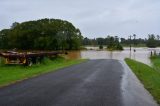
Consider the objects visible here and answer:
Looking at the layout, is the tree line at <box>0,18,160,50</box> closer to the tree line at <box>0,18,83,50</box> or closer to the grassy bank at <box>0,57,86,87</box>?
the tree line at <box>0,18,83,50</box>

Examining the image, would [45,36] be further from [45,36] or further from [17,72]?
[17,72]

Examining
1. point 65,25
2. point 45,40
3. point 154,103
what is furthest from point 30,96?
point 65,25

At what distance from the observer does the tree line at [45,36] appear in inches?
3317

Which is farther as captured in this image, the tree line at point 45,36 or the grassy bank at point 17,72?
the tree line at point 45,36

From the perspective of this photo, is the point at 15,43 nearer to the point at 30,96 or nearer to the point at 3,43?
the point at 3,43

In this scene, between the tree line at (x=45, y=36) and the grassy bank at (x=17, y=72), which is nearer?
the grassy bank at (x=17, y=72)

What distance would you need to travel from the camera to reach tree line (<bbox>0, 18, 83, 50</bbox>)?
8425 centimetres

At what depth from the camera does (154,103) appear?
519 inches

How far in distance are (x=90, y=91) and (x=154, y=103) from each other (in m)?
3.13

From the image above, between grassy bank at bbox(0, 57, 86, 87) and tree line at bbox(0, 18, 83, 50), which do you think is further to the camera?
tree line at bbox(0, 18, 83, 50)

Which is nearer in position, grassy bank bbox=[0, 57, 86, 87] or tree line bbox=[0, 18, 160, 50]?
grassy bank bbox=[0, 57, 86, 87]

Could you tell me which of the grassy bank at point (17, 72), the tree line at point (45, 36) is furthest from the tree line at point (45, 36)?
the grassy bank at point (17, 72)

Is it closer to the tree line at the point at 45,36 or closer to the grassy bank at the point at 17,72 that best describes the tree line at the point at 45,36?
the tree line at the point at 45,36

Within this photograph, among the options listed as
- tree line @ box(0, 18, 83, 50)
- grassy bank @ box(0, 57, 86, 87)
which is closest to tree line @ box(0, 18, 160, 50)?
tree line @ box(0, 18, 83, 50)
